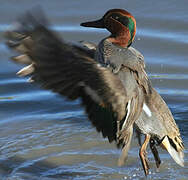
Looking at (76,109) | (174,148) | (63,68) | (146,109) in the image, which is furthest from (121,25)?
(76,109)

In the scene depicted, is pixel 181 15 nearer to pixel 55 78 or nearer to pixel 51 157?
pixel 51 157

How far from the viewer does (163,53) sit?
26.4 ft

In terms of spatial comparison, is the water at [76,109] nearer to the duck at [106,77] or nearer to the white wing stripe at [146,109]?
the duck at [106,77]

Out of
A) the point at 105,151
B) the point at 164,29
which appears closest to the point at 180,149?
the point at 105,151

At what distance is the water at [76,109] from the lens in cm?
568

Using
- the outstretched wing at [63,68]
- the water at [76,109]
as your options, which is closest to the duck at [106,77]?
the outstretched wing at [63,68]

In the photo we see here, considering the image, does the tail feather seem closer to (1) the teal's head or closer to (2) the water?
(2) the water

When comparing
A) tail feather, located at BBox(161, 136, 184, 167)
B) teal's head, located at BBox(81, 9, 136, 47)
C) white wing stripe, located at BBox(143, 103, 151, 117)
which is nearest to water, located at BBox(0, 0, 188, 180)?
tail feather, located at BBox(161, 136, 184, 167)

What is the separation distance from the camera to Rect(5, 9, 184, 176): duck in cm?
419

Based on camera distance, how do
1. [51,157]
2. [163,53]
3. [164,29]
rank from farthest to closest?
[164,29] → [163,53] → [51,157]

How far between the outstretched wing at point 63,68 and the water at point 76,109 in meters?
1.33

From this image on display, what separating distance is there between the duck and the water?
2.13 feet

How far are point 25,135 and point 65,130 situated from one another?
492mm

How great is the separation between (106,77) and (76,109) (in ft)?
8.30
